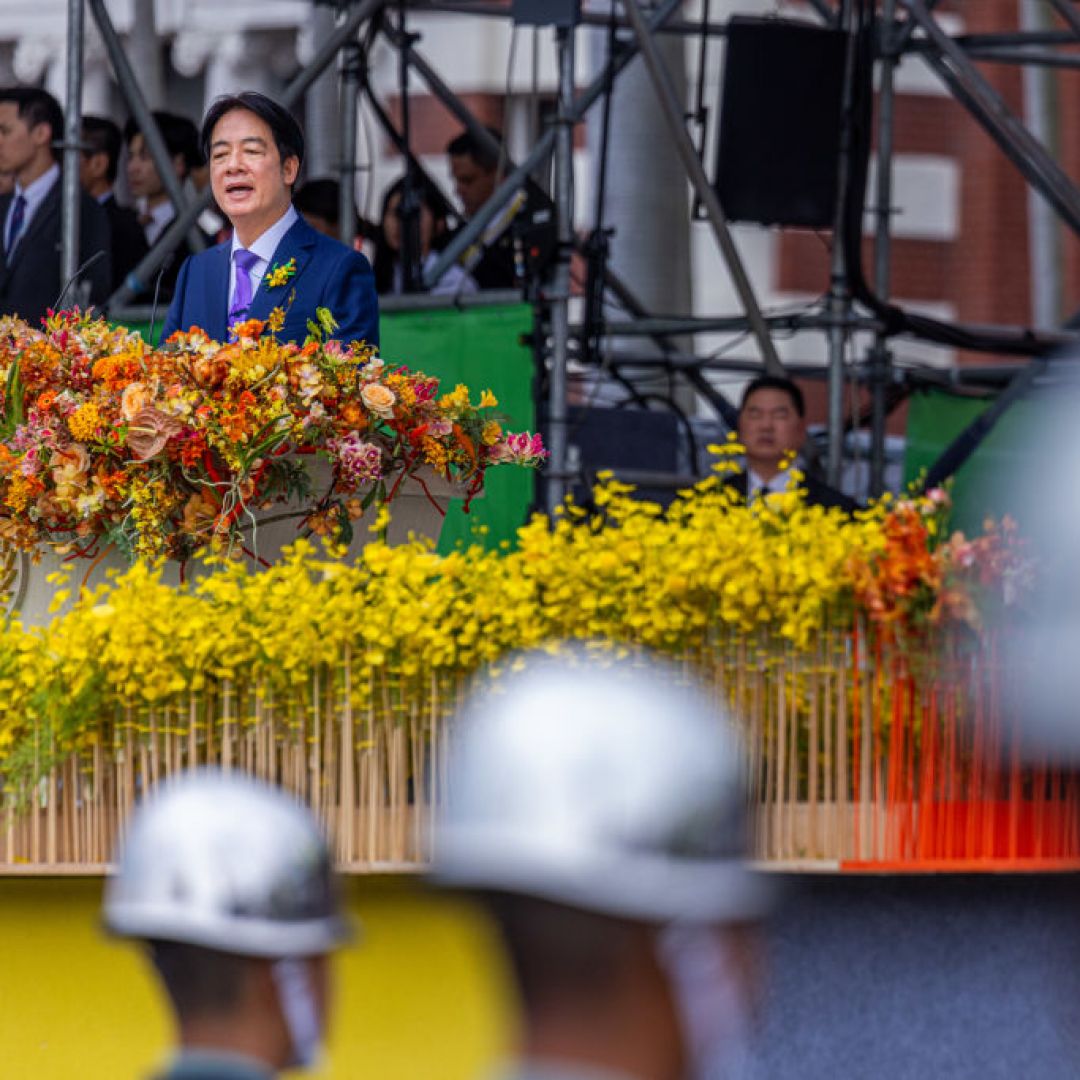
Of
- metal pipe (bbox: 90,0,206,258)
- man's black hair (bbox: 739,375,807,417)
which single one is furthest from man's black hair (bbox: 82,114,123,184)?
man's black hair (bbox: 739,375,807,417)

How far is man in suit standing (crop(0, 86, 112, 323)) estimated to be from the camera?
24.4ft

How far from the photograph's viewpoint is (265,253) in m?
5.30

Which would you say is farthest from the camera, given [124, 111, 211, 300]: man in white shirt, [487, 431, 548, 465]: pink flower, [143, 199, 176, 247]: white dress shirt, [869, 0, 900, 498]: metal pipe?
[869, 0, 900, 498]: metal pipe

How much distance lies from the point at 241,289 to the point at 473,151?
12.4 feet

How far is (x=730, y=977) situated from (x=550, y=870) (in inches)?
7.3

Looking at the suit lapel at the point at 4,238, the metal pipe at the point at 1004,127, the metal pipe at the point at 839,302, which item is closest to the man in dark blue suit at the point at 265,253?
the suit lapel at the point at 4,238

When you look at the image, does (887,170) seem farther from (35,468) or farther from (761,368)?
(35,468)

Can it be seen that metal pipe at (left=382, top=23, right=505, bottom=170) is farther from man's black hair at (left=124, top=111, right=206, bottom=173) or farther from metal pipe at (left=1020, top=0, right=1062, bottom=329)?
metal pipe at (left=1020, top=0, right=1062, bottom=329)

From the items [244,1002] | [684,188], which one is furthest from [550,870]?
[684,188]

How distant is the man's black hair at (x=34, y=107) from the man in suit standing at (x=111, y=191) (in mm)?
370

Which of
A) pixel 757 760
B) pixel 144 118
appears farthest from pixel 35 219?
pixel 757 760

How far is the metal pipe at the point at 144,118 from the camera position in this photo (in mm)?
8039

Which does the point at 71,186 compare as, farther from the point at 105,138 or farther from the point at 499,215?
the point at 499,215

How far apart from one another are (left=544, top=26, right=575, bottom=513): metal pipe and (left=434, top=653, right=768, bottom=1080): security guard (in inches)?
207
